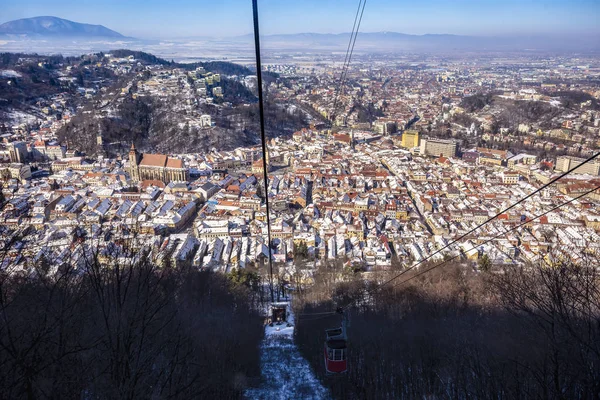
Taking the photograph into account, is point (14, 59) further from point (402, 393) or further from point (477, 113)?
point (402, 393)

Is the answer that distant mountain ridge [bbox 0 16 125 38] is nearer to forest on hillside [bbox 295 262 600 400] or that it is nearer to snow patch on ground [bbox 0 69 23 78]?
snow patch on ground [bbox 0 69 23 78]

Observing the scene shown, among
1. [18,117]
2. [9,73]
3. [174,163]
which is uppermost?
[9,73]

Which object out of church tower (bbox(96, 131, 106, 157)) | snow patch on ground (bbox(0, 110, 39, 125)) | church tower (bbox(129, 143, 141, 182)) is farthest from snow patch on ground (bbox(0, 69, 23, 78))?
church tower (bbox(129, 143, 141, 182))

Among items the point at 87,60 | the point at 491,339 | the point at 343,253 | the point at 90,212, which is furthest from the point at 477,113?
the point at 87,60

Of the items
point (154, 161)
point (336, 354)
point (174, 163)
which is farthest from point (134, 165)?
point (336, 354)

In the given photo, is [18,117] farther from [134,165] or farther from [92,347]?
[92,347]
